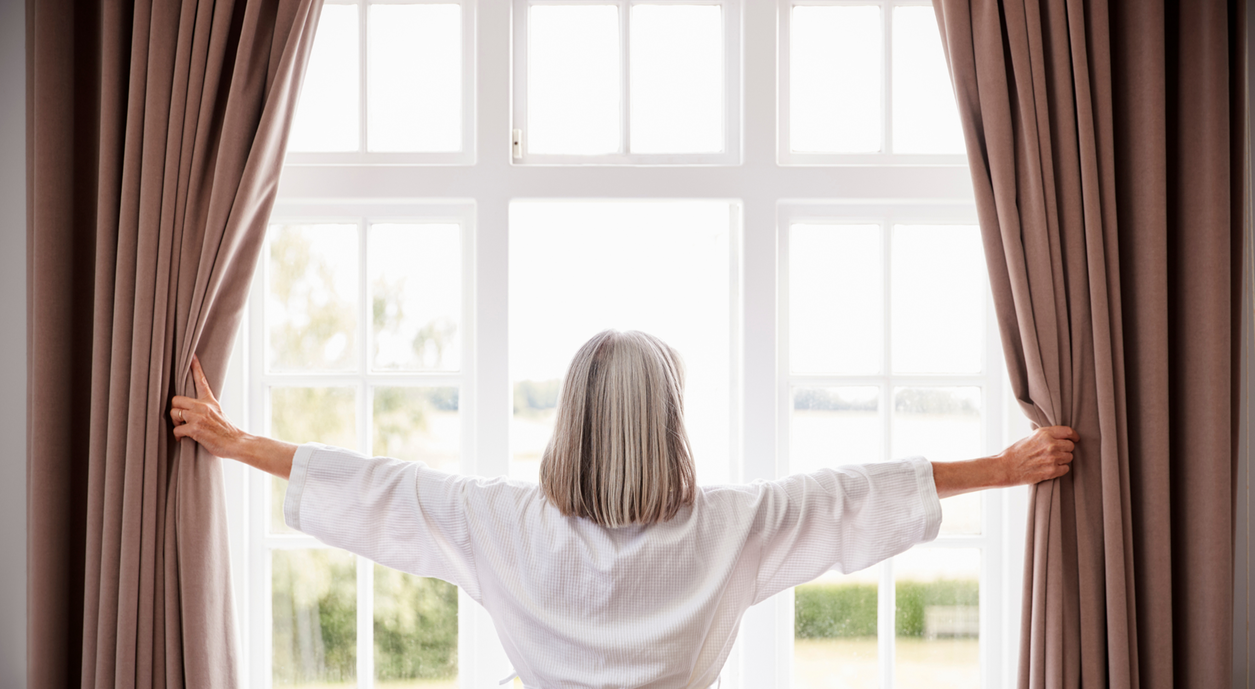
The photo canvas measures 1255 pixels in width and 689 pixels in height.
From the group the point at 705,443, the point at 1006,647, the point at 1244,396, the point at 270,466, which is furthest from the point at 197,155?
the point at 1244,396

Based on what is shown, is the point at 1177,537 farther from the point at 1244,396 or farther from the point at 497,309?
the point at 497,309

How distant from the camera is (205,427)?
1421mm

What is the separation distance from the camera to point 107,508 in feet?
4.62

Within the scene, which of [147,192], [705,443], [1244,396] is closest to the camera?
[147,192]

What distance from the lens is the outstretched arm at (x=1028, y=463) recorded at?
1.41 metres

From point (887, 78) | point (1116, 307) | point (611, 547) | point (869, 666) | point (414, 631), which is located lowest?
point (869, 666)

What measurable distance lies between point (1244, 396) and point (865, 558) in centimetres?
98

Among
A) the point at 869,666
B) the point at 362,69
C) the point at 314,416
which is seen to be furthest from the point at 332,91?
the point at 869,666

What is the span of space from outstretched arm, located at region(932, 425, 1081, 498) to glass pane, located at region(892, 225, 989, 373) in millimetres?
355

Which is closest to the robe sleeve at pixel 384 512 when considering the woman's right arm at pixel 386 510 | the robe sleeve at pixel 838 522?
the woman's right arm at pixel 386 510

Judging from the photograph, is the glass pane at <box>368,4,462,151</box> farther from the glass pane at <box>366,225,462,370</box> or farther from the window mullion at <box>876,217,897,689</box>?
the window mullion at <box>876,217,897,689</box>

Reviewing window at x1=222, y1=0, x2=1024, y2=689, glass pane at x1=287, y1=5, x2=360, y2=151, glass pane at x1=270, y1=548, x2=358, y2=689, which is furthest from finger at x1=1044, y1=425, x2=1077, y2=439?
glass pane at x1=287, y1=5, x2=360, y2=151

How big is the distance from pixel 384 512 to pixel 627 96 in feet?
3.66

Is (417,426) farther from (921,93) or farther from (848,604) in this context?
(921,93)
